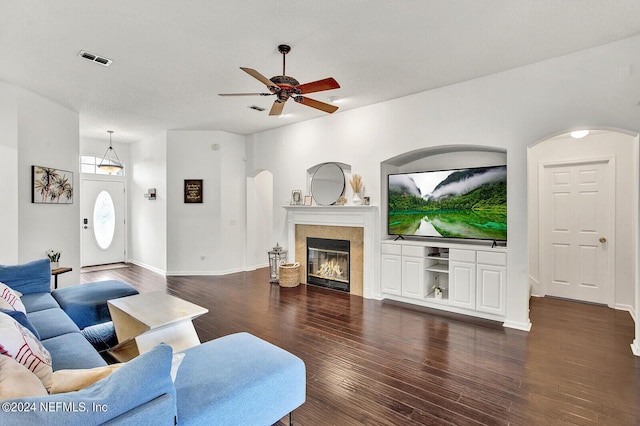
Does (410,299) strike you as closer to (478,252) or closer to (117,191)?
(478,252)

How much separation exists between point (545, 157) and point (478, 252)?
7.66 feet

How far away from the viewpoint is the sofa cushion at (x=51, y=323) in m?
2.46

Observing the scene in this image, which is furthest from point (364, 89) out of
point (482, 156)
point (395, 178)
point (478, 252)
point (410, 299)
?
point (410, 299)

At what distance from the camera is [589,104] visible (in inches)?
130

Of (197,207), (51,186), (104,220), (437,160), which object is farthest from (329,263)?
(104,220)

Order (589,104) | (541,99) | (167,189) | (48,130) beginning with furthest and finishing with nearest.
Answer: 1. (167,189)
2. (48,130)
3. (541,99)
4. (589,104)

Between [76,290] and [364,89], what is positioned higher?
[364,89]

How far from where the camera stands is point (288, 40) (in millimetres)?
3146

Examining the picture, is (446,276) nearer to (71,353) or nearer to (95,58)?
(71,353)

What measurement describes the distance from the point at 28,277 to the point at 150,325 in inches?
78.8

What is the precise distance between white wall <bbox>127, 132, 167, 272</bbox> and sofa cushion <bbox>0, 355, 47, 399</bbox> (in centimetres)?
611

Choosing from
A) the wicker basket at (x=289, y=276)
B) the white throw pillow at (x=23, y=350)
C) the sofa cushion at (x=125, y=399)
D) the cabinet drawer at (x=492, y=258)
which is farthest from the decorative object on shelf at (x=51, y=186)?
the cabinet drawer at (x=492, y=258)

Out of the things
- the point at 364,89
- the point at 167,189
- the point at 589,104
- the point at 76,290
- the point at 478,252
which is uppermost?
the point at 364,89

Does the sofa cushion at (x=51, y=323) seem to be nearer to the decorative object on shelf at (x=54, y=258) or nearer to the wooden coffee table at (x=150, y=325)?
the wooden coffee table at (x=150, y=325)
